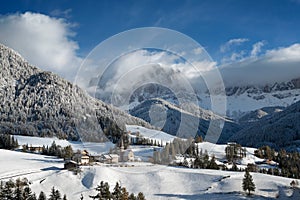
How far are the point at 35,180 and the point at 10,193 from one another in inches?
589

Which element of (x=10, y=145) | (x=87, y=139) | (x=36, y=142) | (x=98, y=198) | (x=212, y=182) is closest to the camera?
(x=98, y=198)

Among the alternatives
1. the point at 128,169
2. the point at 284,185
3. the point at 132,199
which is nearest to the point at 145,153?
the point at 128,169

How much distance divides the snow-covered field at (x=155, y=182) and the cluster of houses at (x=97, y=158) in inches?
117

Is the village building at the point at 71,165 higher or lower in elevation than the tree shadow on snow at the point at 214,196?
higher

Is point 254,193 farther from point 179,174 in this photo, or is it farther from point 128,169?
point 128,169

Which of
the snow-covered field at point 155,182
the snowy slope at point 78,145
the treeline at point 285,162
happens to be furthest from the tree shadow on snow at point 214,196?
the snowy slope at point 78,145

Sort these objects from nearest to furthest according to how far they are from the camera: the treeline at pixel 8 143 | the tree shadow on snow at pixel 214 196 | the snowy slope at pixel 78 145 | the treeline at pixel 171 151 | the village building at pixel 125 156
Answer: the tree shadow on snow at pixel 214 196
the village building at pixel 125 156
the treeline at pixel 171 151
the treeline at pixel 8 143
the snowy slope at pixel 78 145

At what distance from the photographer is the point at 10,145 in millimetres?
141125

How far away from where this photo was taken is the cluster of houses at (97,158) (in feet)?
264

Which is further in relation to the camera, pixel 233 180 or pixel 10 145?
pixel 10 145

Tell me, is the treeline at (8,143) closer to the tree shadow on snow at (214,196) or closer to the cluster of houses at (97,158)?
the cluster of houses at (97,158)

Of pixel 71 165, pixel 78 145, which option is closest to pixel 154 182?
pixel 71 165

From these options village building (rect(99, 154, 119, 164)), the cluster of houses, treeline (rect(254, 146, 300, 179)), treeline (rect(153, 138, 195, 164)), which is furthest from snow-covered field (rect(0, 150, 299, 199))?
treeline (rect(254, 146, 300, 179))

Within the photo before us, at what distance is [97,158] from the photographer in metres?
96.1
